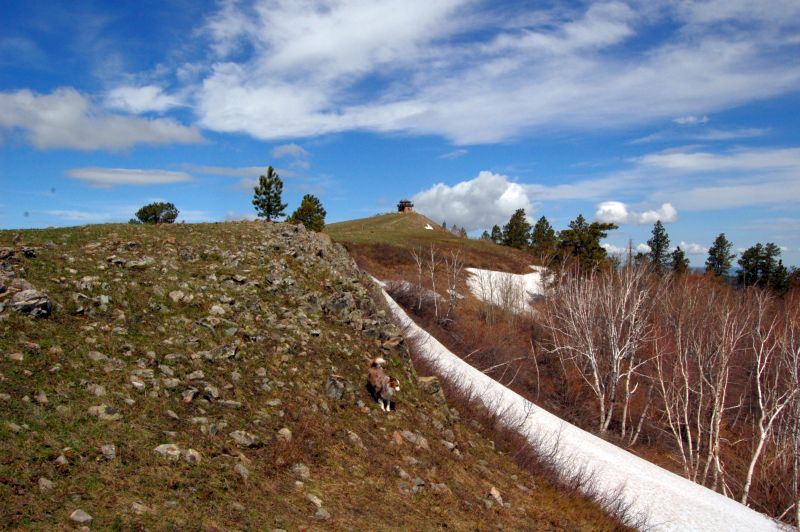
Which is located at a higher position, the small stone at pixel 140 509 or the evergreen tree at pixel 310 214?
the evergreen tree at pixel 310 214

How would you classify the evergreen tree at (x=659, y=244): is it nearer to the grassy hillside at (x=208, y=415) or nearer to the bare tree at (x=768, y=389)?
the bare tree at (x=768, y=389)

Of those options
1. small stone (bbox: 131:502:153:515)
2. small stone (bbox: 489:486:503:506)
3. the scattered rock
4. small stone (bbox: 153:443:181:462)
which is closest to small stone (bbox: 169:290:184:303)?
the scattered rock

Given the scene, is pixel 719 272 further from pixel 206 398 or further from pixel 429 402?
pixel 206 398

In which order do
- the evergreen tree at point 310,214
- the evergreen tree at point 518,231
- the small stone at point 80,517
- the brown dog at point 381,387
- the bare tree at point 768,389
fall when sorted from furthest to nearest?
the evergreen tree at point 518,231 → the evergreen tree at point 310,214 → the bare tree at point 768,389 → the brown dog at point 381,387 → the small stone at point 80,517

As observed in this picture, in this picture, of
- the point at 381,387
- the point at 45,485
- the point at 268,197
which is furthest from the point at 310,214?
the point at 45,485

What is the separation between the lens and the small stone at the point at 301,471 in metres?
7.34

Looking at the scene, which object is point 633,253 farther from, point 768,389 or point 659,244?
point 659,244

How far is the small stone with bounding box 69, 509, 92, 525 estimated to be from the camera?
194 inches

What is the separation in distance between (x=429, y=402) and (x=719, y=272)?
8243 centimetres

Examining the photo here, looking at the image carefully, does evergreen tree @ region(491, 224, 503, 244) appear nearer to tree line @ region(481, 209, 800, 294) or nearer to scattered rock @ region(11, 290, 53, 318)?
tree line @ region(481, 209, 800, 294)

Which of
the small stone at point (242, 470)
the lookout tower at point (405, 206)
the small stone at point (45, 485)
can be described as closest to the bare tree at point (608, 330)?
the small stone at point (242, 470)

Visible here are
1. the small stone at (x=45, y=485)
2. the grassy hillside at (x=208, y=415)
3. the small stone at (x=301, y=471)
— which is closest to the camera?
the small stone at (x=45, y=485)

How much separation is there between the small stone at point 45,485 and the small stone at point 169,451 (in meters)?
1.28

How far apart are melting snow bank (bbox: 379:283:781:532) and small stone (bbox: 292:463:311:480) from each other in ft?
29.0
